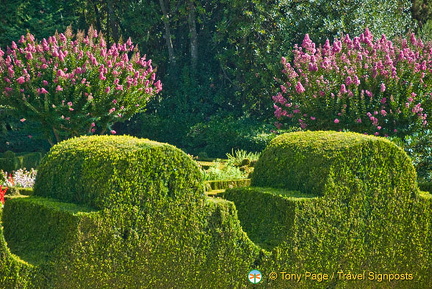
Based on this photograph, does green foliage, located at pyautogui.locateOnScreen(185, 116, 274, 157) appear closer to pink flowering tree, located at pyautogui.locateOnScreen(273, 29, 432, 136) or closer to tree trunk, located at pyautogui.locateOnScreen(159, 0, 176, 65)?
tree trunk, located at pyautogui.locateOnScreen(159, 0, 176, 65)

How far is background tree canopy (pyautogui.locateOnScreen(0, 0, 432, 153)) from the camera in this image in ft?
64.5

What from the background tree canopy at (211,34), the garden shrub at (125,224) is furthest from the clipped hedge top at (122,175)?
the background tree canopy at (211,34)

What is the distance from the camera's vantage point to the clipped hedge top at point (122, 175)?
17.5 feet

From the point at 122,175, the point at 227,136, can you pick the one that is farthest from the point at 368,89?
the point at 227,136

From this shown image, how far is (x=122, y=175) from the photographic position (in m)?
5.35

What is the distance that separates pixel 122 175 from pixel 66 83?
879cm

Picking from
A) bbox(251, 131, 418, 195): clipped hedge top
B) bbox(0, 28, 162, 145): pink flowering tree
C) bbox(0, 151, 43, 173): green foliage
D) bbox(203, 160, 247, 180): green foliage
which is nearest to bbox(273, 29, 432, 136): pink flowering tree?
bbox(203, 160, 247, 180): green foliage

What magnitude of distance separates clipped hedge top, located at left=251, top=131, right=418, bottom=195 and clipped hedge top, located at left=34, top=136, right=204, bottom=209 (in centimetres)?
120

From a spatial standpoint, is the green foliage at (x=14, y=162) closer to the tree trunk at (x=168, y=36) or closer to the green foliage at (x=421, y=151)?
the tree trunk at (x=168, y=36)

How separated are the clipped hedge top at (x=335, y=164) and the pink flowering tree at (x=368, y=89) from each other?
4.32 metres

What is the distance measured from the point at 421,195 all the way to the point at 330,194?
1174mm

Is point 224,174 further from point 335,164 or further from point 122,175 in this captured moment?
point 122,175

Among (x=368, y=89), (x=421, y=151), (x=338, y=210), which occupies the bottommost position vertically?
(x=338, y=210)

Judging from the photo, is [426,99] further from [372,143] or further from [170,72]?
[170,72]
